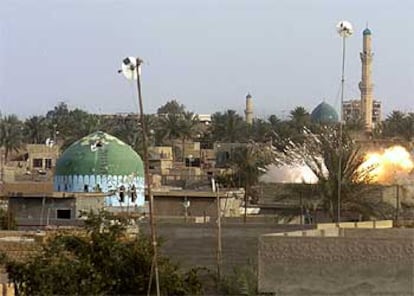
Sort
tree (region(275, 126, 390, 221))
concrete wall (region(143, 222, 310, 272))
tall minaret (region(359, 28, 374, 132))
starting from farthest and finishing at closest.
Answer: tall minaret (region(359, 28, 374, 132)) < tree (region(275, 126, 390, 221)) < concrete wall (region(143, 222, 310, 272))

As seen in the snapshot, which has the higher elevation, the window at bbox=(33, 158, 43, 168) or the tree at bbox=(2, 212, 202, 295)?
the window at bbox=(33, 158, 43, 168)

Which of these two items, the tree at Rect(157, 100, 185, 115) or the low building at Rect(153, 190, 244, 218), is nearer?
the low building at Rect(153, 190, 244, 218)

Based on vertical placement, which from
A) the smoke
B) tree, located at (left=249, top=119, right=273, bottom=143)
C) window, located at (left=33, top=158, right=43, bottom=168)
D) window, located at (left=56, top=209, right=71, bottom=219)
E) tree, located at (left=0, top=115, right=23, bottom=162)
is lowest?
window, located at (left=56, top=209, right=71, bottom=219)

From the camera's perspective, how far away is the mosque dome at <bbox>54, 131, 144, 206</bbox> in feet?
98.9

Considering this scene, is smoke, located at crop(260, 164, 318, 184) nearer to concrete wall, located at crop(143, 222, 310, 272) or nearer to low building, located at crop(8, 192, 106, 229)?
Answer: low building, located at crop(8, 192, 106, 229)

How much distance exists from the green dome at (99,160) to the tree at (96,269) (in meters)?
17.6

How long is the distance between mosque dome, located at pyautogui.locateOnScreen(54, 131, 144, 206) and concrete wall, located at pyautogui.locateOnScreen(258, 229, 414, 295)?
19.5 m

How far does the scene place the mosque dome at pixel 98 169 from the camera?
30.1 meters

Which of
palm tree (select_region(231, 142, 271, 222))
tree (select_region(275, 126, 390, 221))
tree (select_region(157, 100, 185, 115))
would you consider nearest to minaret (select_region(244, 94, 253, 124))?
tree (select_region(157, 100, 185, 115))

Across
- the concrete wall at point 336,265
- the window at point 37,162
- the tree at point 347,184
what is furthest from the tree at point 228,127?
the concrete wall at point 336,265

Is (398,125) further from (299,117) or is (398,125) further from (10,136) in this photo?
(10,136)

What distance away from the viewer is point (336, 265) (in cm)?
1009

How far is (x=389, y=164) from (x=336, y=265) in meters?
15.9

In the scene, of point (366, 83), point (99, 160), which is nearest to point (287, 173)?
point (99, 160)
